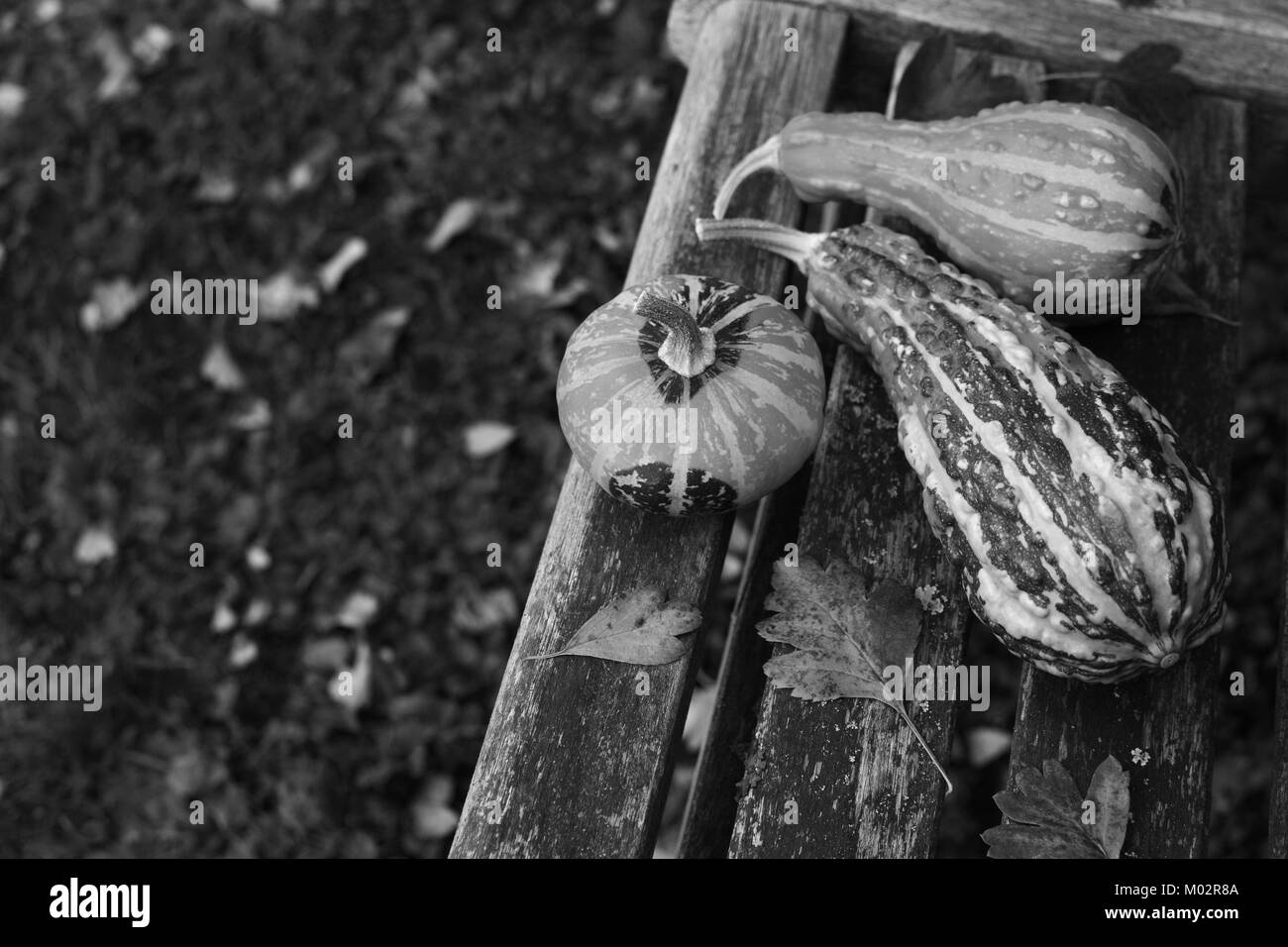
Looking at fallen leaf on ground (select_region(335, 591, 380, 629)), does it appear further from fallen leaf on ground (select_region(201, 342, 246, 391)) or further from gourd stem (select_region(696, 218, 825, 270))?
gourd stem (select_region(696, 218, 825, 270))

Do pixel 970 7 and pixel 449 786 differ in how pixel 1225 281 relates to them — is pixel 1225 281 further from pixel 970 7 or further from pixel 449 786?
pixel 449 786

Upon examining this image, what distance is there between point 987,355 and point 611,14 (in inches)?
99.6

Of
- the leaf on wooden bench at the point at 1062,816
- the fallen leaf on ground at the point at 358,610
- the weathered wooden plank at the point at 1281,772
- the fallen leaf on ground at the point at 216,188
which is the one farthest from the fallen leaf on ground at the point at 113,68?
the weathered wooden plank at the point at 1281,772

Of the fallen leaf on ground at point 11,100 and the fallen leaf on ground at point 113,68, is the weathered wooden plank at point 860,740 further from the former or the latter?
the fallen leaf on ground at point 11,100

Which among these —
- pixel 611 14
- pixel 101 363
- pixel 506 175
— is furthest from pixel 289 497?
pixel 611 14

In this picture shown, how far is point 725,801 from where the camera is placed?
7.32 ft

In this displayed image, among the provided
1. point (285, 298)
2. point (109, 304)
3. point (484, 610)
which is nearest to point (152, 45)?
point (109, 304)

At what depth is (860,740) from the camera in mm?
1834

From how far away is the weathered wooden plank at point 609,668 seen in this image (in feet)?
5.82

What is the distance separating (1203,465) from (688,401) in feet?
3.17

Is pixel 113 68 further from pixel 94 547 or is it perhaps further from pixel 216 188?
pixel 94 547

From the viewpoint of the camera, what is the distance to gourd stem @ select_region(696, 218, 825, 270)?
7.10 ft

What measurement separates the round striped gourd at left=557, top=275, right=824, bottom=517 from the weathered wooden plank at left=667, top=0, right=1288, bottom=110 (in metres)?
0.94

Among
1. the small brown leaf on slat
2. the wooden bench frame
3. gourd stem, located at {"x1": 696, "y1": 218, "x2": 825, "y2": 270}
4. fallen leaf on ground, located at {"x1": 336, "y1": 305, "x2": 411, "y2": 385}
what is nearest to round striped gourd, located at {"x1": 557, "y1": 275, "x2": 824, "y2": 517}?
the wooden bench frame
